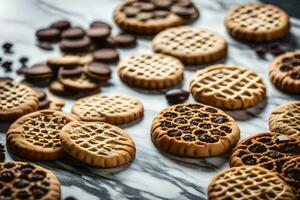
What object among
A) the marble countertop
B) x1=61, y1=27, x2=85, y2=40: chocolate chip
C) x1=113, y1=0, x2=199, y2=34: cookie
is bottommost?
the marble countertop

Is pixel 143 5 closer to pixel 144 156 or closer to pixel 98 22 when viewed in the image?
pixel 98 22

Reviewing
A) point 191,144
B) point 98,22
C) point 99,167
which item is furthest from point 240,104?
point 98,22

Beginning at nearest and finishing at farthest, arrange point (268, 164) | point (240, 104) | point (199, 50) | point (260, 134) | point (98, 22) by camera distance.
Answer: point (268, 164), point (260, 134), point (240, 104), point (199, 50), point (98, 22)

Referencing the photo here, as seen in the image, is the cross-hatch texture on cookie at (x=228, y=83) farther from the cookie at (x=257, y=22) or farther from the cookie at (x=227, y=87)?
the cookie at (x=257, y=22)

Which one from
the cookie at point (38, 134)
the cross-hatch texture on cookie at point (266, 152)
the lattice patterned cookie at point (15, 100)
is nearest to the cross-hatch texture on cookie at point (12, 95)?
the lattice patterned cookie at point (15, 100)

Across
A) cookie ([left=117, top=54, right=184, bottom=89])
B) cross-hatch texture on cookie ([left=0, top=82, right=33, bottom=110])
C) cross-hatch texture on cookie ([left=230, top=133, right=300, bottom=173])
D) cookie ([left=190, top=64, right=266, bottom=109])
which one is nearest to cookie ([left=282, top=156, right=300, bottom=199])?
cross-hatch texture on cookie ([left=230, top=133, right=300, bottom=173])

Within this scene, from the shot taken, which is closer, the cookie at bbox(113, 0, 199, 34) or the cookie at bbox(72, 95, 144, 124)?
the cookie at bbox(72, 95, 144, 124)

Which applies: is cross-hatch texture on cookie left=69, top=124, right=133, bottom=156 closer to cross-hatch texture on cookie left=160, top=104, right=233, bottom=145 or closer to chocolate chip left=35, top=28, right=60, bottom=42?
cross-hatch texture on cookie left=160, top=104, right=233, bottom=145
